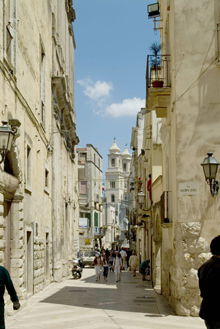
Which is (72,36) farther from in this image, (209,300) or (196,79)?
(209,300)

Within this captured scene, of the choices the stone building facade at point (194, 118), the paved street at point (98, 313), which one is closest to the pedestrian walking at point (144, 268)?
the paved street at point (98, 313)

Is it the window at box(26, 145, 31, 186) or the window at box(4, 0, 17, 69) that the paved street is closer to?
the window at box(26, 145, 31, 186)

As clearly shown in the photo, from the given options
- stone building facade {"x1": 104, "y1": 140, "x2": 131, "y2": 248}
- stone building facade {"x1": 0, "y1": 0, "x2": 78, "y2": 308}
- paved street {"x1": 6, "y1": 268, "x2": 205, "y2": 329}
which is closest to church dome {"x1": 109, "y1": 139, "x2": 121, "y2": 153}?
stone building facade {"x1": 104, "y1": 140, "x2": 131, "y2": 248}

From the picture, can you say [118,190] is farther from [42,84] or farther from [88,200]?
[42,84]

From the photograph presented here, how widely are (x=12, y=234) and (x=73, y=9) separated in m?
25.9

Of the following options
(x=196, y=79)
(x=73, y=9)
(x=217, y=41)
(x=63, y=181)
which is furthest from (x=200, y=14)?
(x=73, y=9)

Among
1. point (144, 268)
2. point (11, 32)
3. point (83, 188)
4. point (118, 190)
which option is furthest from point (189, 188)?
point (118, 190)

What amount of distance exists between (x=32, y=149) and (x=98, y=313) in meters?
6.58

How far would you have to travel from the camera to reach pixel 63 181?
93.5 feet

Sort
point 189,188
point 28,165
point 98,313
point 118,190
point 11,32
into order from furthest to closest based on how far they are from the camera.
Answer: point 118,190 < point 28,165 < point 11,32 < point 98,313 < point 189,188

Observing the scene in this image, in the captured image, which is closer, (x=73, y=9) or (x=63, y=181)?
(x=63, y=181)

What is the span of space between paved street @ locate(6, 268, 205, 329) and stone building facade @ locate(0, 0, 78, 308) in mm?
993

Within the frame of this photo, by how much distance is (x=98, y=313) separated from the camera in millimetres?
13078

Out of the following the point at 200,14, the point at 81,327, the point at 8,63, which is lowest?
the point at 81,327
